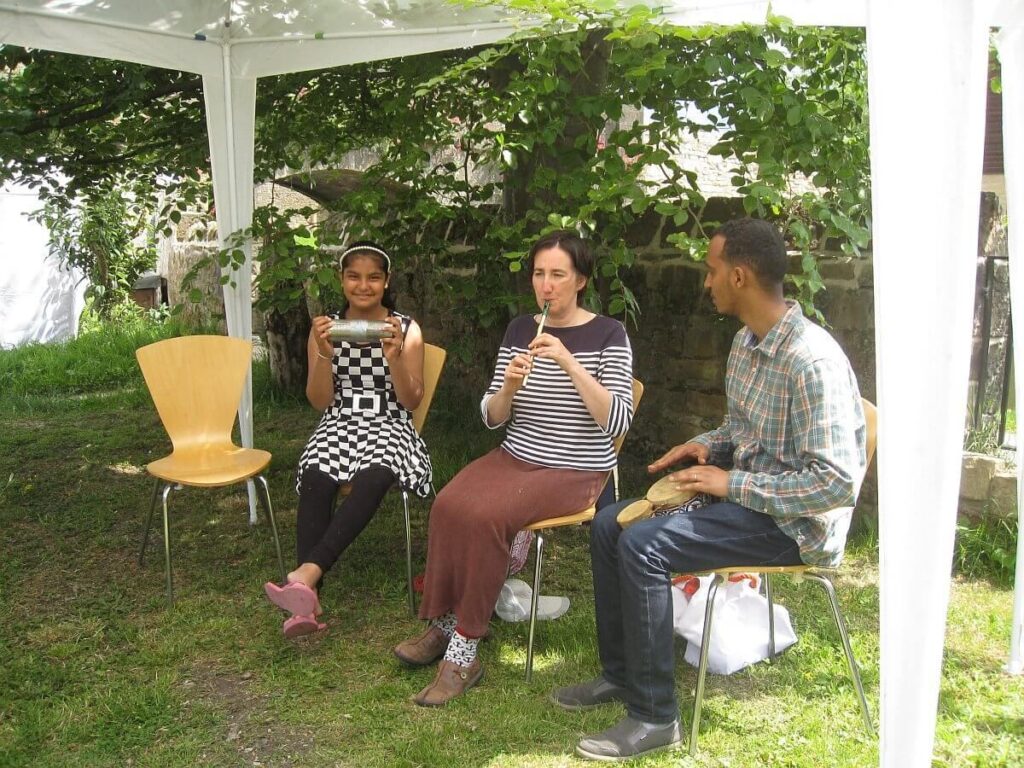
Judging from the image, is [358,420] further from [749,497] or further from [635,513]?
[749,497]

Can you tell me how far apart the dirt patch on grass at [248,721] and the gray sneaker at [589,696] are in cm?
71

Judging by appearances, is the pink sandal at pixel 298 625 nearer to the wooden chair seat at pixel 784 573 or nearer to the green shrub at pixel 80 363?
the wooden chair seat at pixel 784 573

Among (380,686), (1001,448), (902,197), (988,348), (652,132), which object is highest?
(652,132)

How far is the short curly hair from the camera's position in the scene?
8.16 ft

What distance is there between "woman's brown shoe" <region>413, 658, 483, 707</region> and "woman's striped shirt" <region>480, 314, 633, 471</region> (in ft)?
2.19

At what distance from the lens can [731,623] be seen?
3.03 metres

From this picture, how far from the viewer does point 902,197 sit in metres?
1.57

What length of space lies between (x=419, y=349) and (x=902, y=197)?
220 cm

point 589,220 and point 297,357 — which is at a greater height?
point 589,220

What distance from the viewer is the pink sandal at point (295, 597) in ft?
9.66

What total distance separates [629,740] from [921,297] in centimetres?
144

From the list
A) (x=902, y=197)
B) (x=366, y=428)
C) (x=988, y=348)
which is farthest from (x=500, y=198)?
(x=902, y=197)

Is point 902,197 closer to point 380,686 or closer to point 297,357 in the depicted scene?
point 380,686

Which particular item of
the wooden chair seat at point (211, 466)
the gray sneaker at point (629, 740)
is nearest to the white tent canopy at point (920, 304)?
the gray sneaker at point (629, 740)
